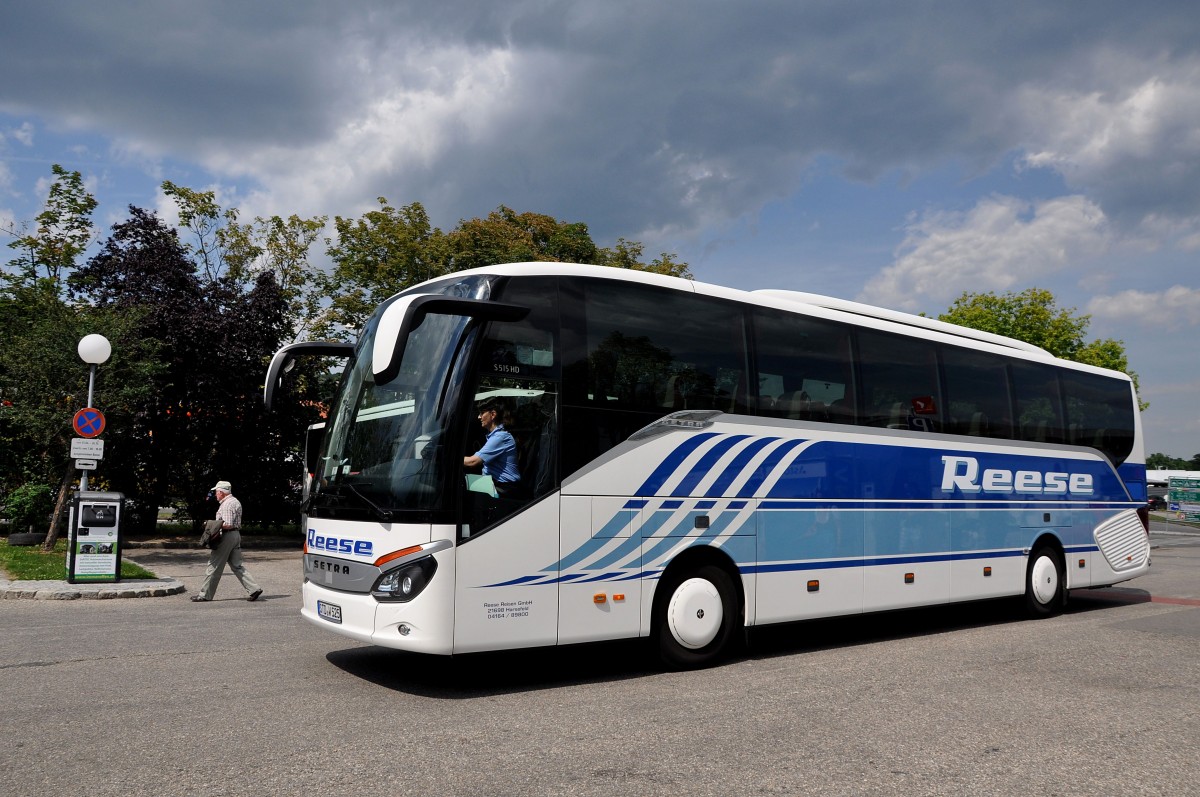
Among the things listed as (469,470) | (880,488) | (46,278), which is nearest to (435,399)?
(469,470)

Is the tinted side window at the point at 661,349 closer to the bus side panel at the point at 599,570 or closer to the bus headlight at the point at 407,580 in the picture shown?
the bus side panel at the point at 599,570

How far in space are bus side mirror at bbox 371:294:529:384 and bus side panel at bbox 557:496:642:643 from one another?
1.64 m

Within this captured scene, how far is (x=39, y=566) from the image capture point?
1708cm

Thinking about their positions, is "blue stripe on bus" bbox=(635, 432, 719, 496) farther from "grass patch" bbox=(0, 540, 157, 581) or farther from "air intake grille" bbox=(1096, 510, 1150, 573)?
"grass patch" bbox=(0, 540, 157, 581)

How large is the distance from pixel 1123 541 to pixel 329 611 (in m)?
12.2

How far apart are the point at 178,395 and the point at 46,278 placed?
5.12 metres

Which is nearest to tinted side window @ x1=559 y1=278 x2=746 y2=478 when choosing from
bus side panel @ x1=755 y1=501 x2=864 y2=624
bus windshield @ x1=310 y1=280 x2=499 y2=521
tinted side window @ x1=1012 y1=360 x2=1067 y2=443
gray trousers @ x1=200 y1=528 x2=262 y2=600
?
bus windshield @ x1=310 y1=280 x2=499 y2=521

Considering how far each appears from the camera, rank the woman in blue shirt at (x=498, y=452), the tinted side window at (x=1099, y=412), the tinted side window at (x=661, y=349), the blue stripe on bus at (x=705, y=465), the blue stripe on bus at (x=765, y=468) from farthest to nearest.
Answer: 1. the tinted side window at (x=1099, y=412)
2. the blue stripe on bus at (x=765, y=468)
3. the blue stripe on bus at (x=705, y=465)
4. the tinted side window at (x=661, y=349)
5. the woman in blue shirt at (x=498, y=452)

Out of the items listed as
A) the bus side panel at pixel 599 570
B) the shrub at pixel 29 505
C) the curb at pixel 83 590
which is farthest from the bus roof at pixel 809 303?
the shrub at pixel 29 505

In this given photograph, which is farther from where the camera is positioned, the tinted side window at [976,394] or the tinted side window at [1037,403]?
the tinted side window at [1037,403]

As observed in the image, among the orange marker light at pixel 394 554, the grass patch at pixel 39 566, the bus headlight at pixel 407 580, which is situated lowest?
the grass patch at pixel 39 566

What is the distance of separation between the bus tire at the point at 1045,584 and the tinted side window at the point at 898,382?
3.00 metres

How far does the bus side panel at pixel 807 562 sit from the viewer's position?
9.11 m

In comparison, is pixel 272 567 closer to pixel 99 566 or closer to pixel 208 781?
pixel 99 566
